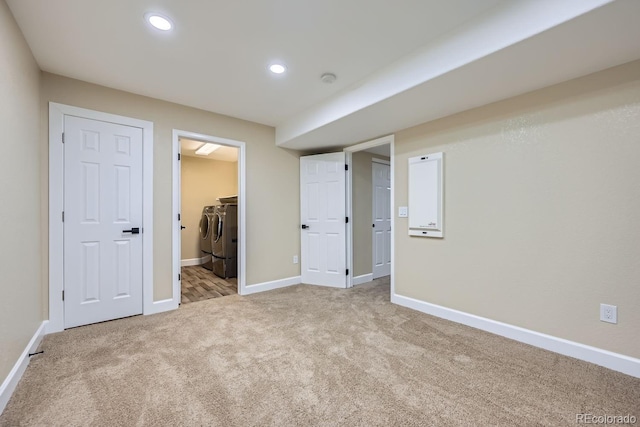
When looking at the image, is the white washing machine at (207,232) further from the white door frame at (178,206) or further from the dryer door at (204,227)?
the white door frame at (178,206)

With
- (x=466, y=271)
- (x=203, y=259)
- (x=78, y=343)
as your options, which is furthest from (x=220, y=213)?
(x=466, y=271)

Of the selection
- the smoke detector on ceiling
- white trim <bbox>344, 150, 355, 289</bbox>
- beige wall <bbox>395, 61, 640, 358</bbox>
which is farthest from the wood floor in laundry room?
the smoke detector on ceiling

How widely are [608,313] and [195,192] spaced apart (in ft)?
20.7

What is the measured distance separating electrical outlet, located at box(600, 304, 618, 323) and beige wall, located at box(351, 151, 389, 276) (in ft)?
8.51

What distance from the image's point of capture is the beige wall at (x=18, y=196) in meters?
1.56

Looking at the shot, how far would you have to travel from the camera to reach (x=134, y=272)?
9.17ft

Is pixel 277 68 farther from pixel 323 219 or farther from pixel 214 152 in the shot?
pixel 214 152

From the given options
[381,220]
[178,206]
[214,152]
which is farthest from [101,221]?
[381,220]

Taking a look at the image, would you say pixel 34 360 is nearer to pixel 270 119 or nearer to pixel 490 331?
pixel 270 119

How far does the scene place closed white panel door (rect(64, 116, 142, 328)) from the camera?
250 centimetres

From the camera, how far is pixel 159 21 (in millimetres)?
1775

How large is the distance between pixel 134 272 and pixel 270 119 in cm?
238

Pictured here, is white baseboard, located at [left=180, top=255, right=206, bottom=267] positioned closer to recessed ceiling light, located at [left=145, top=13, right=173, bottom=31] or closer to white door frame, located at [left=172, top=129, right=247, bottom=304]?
white door frame, located at [left=172, top=129, right=247, bottom=304]

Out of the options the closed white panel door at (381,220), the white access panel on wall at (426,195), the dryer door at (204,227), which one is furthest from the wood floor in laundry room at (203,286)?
the white access panel on wall at (426,195)
